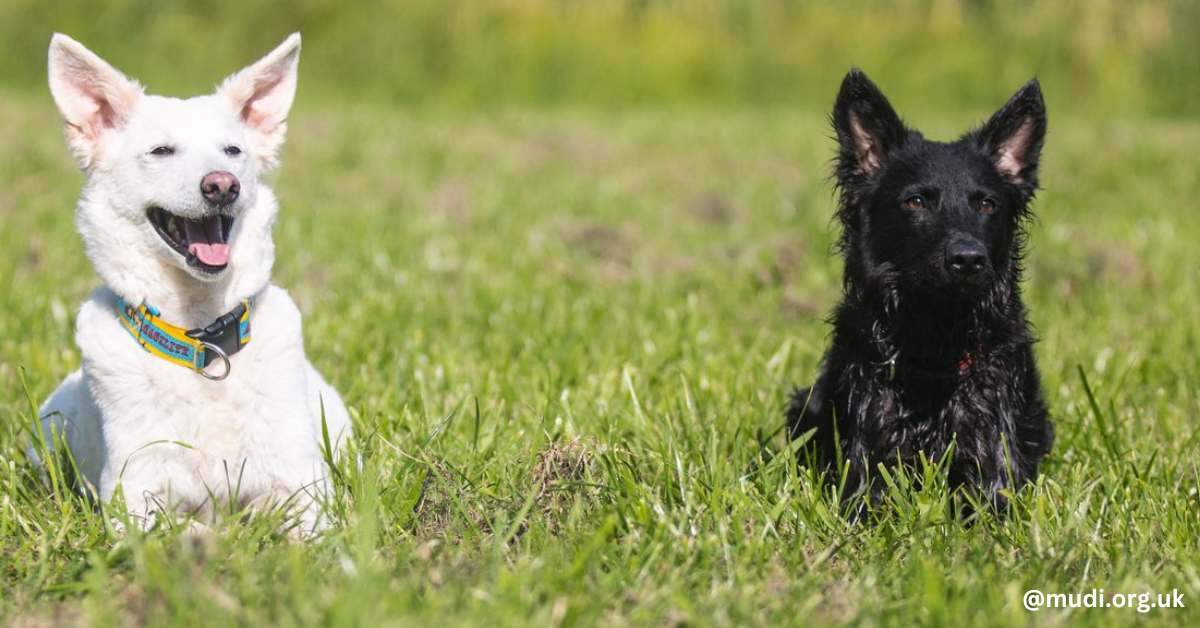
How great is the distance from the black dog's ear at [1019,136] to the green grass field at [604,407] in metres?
0.84

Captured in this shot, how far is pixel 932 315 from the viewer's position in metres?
3.95

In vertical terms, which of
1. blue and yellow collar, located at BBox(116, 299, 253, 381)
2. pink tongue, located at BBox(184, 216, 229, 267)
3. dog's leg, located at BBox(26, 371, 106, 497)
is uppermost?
pink tongue, located at BBox(184, 216, 229, 267)

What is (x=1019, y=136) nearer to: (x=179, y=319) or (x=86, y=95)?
(x=179, y=319)

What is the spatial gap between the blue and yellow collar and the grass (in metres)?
0.49

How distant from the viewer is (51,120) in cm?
1094

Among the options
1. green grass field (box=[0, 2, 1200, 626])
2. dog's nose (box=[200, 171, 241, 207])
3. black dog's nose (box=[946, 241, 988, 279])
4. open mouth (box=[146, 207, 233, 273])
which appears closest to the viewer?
green grass field (box=[0, 2, 1200, 626])

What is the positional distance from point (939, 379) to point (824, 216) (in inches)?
188

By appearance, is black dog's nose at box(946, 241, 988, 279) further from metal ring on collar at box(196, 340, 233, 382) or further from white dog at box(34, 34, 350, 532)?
metal ring on collar at box(196, 340, 233, 382)

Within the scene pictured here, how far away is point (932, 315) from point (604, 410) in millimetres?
1264

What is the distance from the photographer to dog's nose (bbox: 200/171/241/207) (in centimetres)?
333

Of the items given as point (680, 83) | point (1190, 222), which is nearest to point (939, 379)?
point (1190, 222)

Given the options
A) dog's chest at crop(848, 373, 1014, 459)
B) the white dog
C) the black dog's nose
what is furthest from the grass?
the black dog's nose

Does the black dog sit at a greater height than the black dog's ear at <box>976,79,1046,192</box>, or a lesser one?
lesser

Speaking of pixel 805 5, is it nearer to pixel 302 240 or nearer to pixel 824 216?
pixel 824 216
